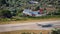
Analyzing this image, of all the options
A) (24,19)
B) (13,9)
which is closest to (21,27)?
(24,19)

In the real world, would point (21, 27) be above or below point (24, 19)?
below

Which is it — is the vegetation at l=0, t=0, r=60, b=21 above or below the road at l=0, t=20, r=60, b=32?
above

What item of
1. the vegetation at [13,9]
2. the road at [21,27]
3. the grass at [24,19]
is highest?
the vegetation at [13,9]

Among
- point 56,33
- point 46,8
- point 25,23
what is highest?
point 46,8

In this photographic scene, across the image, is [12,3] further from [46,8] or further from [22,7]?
[46,8]

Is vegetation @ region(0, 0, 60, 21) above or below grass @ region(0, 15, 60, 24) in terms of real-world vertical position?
above

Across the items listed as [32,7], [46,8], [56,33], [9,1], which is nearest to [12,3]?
[9,1]

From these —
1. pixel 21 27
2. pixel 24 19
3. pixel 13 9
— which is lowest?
pixel 21 27

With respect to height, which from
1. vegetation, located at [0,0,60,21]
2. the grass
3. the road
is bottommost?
the road

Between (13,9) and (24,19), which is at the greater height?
(13,9)

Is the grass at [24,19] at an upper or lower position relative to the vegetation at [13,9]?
lower

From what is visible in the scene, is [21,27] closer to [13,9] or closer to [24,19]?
[24,19]
